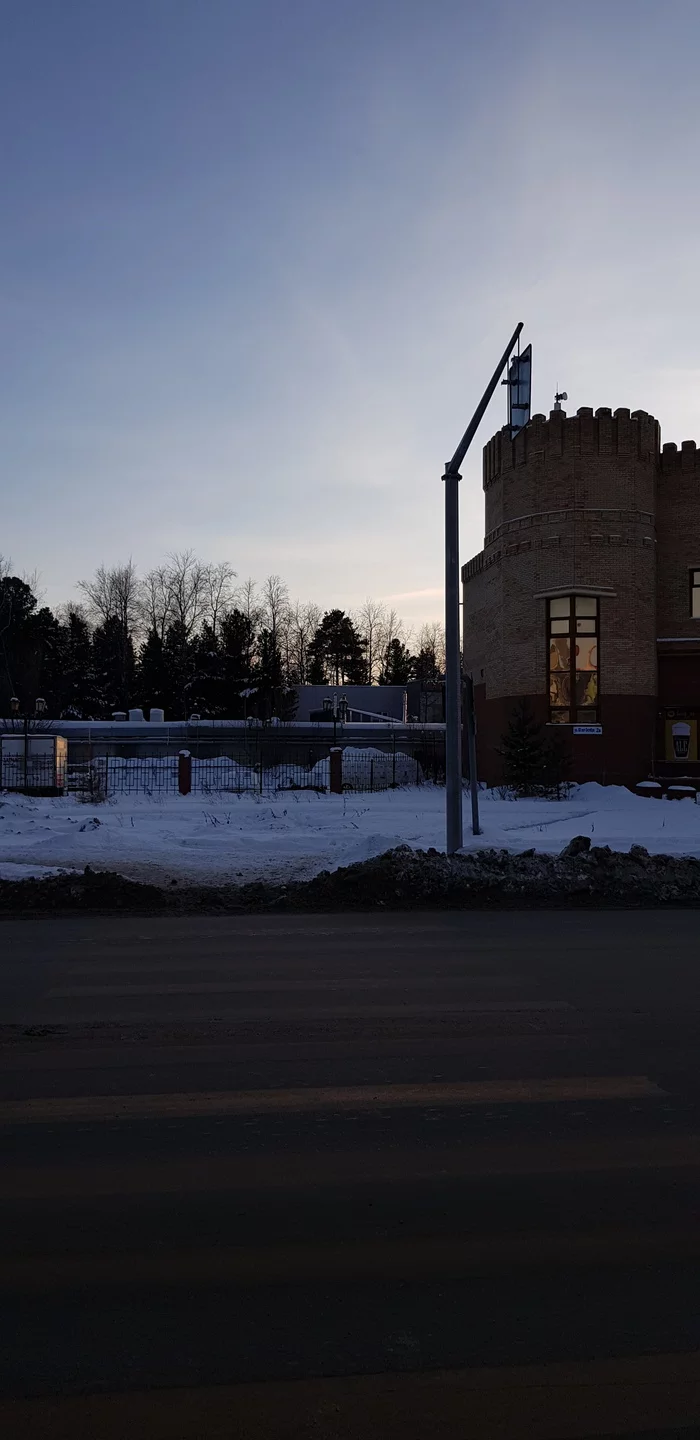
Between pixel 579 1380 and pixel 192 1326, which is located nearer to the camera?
pixel 579 1380

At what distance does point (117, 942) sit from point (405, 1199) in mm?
5956

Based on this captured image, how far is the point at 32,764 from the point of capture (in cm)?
3291

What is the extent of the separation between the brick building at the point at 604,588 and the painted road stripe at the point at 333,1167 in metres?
26.3

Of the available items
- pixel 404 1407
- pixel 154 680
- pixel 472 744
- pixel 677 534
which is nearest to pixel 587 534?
pixel 677 534

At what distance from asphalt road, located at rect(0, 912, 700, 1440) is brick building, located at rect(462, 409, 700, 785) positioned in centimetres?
2388

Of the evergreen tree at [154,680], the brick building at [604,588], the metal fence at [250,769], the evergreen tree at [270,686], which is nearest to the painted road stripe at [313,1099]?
the metal fence at [250,769]

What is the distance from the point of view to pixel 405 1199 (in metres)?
3.78

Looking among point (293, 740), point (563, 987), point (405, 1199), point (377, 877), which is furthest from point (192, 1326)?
point (293, 740)

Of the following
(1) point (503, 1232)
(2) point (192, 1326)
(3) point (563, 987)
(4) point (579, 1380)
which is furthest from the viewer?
(3) point (563, 987)

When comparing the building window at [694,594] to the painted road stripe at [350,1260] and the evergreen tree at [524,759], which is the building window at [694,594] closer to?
the evergreen tree at [524,759]

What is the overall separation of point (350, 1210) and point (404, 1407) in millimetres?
1089

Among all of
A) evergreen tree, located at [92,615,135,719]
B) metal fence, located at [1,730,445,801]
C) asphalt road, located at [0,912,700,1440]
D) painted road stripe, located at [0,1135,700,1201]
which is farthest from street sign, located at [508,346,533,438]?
evergreen tree, located at [92,615,135,719]

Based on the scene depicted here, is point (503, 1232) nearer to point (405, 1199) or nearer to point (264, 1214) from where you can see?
point (405, 1199)

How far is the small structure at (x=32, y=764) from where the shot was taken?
32.4 m
